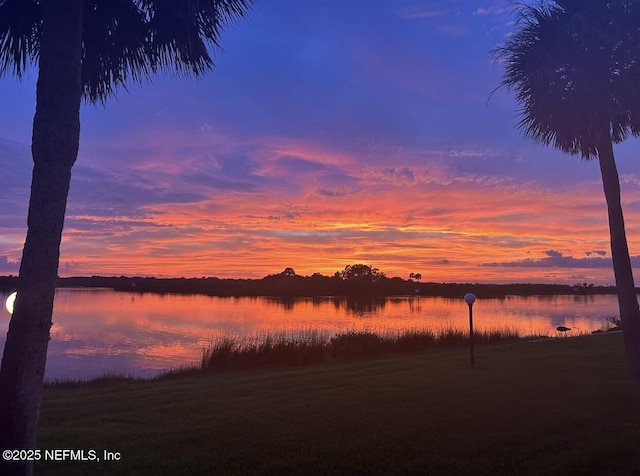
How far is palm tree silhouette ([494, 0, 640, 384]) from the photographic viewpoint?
1110 centimetres

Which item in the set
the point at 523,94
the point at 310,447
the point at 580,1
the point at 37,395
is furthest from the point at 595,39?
the point at 37,395

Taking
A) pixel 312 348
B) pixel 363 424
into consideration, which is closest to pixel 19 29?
pixel 363 424

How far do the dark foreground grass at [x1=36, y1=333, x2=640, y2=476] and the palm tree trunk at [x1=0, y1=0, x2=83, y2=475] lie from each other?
1919mm

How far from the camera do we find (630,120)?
1189 centimetres

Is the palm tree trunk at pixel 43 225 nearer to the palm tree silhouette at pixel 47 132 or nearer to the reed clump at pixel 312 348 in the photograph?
the palm tree silhouette at pixel 47 132

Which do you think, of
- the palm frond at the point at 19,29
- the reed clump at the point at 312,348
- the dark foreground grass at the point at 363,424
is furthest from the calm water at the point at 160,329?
the palm frond at the point at 19,29

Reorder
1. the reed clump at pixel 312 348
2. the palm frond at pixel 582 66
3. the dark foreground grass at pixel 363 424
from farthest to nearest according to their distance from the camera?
1. the reed clump at pixel 312 348
2. the palm frond at pixel 582 66
3. the dark foreground grass at pixel 363 424

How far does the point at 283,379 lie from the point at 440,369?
4.10m

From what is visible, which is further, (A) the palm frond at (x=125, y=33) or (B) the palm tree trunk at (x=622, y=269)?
(B) the palm tree trunk at (x=622, y=269)

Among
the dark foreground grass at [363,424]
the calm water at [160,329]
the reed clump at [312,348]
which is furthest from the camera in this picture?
the calm water at [160,329]

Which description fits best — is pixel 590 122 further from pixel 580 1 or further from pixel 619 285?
pixel 619 285

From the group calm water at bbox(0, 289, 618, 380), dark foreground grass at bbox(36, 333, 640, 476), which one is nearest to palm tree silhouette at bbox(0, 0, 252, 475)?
dark foreground grass at bbox(36, 333, 640, 476)

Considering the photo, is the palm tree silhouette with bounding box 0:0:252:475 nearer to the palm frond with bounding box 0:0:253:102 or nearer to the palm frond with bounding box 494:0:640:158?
the palm frond with bounding box 0:0:253:102

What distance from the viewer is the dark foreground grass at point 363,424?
20.8 ft
